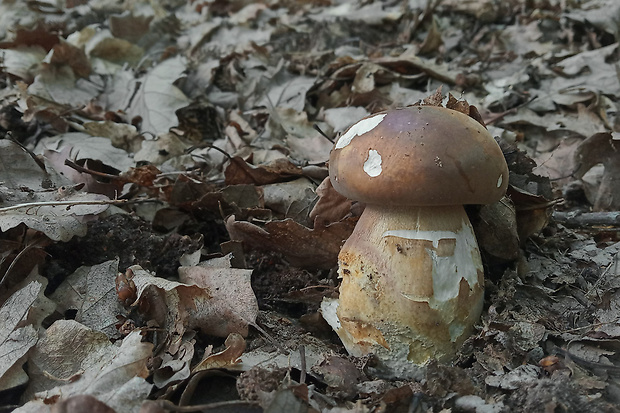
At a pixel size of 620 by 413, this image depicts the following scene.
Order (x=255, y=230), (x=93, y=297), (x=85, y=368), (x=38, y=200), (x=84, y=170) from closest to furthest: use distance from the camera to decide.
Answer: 1. (x=85, y=368)
2. (x=93, y=297)
3. (x=38, y=200)
4. (x=255, y=230)
5. (x=84, y=170)

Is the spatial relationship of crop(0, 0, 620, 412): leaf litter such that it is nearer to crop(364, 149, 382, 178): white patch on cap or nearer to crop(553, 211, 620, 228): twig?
crop(553, 211, 620, 228): twig

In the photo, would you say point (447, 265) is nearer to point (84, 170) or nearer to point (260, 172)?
point (260, 172)

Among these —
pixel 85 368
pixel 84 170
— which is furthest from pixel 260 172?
pixel 85 368

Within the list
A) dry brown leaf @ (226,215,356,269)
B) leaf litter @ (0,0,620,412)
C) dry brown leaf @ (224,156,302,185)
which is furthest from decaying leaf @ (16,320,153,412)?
dry brown leaf @ (224,156,302,185)

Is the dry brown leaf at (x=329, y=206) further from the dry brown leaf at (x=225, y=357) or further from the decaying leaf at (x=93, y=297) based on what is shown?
the decaying leaf at (x=93, y=297)

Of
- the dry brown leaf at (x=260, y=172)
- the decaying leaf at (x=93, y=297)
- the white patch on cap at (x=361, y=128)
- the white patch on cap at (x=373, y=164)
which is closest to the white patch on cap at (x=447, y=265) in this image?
the white patch on cap at (x=373, y=164)

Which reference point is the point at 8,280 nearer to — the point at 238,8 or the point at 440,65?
the point at 440,65

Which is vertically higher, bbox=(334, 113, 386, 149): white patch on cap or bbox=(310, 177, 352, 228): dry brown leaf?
bbox=(334, 113, 386, 149): white patch on cap
